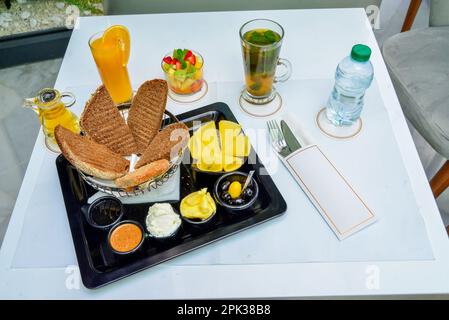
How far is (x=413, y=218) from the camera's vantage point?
32.9 inches

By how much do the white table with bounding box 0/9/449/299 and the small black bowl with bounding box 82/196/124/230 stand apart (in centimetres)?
7

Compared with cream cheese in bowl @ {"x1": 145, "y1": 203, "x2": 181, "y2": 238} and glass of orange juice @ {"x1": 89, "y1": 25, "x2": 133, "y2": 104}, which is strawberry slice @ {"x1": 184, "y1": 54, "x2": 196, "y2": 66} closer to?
glass of orange juice @ {"x1": 89, "y1": 25, "x2": 133, "y2": 104}

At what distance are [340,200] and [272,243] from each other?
0.60 ft

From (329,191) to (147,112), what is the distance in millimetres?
466

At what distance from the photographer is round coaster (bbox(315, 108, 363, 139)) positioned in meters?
0.98

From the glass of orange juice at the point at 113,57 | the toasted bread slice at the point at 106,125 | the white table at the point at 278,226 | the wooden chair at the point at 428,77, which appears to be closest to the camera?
the white table at the point at 278,226

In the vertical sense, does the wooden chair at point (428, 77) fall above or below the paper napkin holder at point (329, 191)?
below

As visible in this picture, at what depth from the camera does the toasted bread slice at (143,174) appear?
0.77 meters

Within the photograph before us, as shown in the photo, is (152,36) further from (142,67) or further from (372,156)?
(372,156)

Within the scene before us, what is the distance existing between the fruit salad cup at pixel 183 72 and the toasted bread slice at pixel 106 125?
22cm

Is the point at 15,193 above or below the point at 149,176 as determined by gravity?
below

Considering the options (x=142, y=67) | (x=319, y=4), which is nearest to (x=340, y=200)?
(x=142, y=67)

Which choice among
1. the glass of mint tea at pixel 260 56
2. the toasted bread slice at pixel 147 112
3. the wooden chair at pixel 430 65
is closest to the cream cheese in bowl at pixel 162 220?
the toasted bread slice at pixel 147 112

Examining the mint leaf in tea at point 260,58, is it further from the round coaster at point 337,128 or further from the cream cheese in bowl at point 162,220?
the cream cheese in bowl at point 162,220
